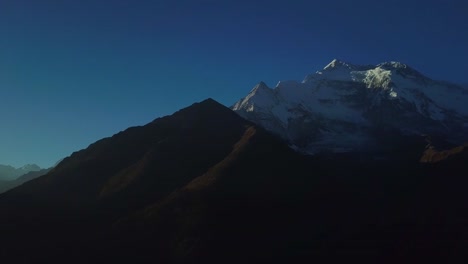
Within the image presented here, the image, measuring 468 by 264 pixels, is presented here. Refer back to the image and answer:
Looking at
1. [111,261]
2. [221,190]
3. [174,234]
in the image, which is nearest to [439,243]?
[221,190]

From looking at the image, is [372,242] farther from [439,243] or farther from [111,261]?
[111,261]

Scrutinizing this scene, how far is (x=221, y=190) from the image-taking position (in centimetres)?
18450

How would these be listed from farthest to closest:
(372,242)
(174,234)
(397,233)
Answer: (397,233)
(372,242)
(174,234)

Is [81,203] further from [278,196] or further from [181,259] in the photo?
[278,196]

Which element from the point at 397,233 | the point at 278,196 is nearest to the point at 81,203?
the point at 278,196

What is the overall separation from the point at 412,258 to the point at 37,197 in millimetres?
115622

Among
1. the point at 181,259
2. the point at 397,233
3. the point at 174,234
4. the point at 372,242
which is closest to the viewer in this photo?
the point at 181,259

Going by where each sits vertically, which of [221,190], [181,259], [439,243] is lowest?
[439,243]

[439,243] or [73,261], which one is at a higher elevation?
[73,261]

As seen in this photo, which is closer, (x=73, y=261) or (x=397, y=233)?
(x=73, y=261)

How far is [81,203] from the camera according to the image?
7347 inches

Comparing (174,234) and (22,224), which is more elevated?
(22,224)

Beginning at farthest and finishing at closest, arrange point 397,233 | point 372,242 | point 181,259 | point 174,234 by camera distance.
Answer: point 397,233, point 372,242, point 174,234, point 181,259

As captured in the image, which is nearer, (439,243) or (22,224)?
(22,224)
